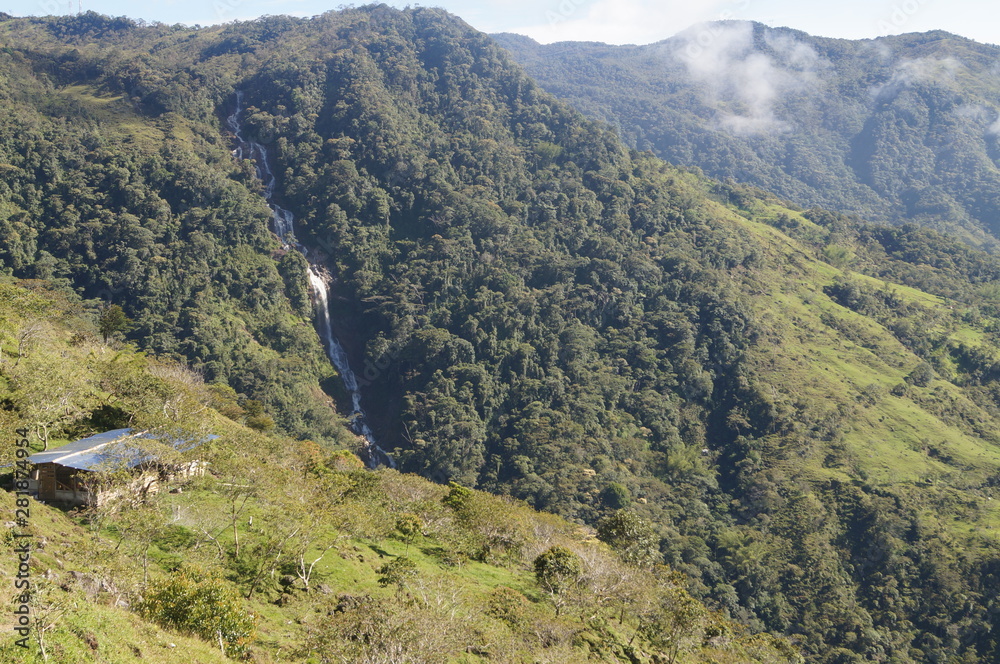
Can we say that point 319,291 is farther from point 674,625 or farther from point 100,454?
point 674,625

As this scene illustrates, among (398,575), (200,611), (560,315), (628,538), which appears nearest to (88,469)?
(200,611)

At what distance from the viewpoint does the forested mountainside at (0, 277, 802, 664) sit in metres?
19.0

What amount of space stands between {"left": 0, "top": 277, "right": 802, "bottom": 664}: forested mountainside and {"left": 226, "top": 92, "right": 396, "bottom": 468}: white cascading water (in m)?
39.2

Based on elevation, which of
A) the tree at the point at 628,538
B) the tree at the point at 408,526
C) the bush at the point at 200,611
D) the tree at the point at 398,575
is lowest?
the tree at the point at 628,538

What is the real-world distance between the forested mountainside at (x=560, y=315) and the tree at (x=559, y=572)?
128 ft

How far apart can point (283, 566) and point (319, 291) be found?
77.6 meters

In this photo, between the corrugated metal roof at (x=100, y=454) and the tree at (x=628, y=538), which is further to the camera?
the tree at (x=628, y=538)

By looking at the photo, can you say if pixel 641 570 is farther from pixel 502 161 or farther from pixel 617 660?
pixel 502 161

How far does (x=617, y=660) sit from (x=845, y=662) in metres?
41.5

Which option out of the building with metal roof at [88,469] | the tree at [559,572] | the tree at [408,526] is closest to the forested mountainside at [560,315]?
the tree at [408,526]

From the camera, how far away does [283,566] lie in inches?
1122

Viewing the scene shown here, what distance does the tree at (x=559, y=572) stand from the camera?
110 ft

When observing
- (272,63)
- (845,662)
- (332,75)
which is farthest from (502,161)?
(845,662)

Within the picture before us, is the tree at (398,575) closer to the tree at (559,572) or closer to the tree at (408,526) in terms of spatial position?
the tree at (408,526)
